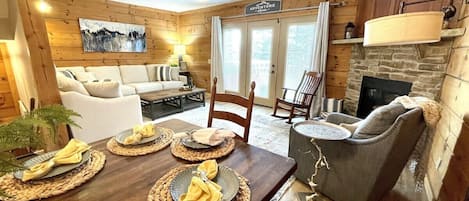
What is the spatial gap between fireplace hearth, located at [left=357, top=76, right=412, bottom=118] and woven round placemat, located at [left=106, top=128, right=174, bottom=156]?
3020mm

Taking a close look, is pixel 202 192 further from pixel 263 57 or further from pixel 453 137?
pixel 263 57

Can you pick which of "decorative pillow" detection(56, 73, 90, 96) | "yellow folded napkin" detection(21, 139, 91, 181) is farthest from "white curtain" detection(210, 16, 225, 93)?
"yellow folded napkin" detection(21, 139, 91, 181)

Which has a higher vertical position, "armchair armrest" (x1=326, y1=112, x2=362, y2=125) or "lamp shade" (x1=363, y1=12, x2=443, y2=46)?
"lamp shade" (x1=363, y1=12, x2=443, y2=46)

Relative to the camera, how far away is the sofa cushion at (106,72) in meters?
4.49

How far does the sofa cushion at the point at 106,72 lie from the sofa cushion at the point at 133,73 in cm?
11

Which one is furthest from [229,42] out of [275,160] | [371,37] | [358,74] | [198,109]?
[275,160]

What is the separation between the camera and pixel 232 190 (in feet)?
2.51

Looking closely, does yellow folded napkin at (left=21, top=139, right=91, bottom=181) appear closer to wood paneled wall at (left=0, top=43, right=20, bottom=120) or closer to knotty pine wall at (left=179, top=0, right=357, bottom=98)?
wood paneled wall at (left=0, top=43, right=20, bottom=120)

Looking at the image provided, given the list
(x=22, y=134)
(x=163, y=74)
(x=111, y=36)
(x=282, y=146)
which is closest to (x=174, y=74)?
(x=163, y=74)

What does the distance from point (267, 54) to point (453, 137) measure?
3382mm

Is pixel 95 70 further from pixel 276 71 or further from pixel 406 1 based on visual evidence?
pixel 406 1

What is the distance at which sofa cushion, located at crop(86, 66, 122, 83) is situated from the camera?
449 centimetres

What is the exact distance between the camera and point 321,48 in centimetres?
370

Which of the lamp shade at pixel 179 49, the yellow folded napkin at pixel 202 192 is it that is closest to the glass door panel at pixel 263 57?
the lamp shade at pixel 179 49
